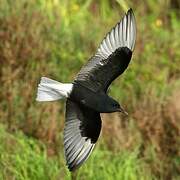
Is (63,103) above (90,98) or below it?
below

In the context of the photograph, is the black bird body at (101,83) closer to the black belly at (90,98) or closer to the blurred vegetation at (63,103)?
the black belly at (90,98)

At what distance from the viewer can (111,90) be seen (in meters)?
6.84

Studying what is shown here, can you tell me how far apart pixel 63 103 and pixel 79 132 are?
60.4 inches

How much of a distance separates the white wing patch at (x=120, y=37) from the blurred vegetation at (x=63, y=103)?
76 centimetres

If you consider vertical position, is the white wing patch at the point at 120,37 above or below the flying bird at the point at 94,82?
above

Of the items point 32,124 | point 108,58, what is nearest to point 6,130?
point 32,124

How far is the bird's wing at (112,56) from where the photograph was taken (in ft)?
16.0

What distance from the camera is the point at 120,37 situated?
16.4 ft

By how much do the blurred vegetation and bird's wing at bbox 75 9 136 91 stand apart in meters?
0.66

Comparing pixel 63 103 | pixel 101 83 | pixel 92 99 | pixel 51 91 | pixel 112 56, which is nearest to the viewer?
pixel 51 91

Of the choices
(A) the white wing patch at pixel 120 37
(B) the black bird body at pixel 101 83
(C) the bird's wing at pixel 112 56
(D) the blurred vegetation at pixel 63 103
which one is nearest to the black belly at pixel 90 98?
(B) the black bird body at pixel 101 83

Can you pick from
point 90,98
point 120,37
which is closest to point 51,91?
point 90,98

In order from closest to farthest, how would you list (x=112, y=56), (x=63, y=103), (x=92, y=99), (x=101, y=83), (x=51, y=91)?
1. (x=51, y=91)
2. (x=92, y=99)
3. (x=101, y=83)
4. (x=112, y=56)
5. (x=63, y=103)

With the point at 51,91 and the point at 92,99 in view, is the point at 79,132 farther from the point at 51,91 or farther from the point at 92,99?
the point at 51,91
